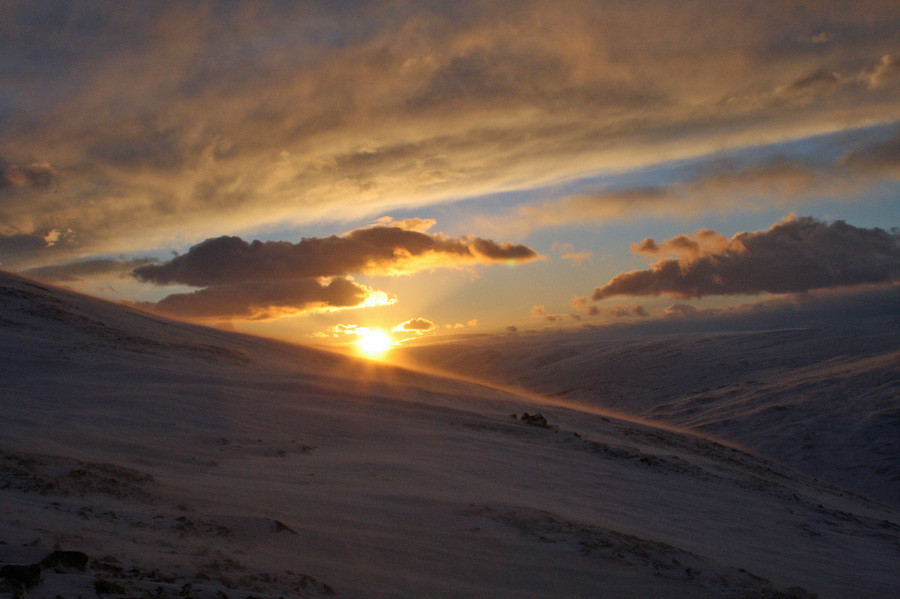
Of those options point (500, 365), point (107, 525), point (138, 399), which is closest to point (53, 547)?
point (107, 525)

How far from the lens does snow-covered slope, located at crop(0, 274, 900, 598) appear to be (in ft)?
12.8

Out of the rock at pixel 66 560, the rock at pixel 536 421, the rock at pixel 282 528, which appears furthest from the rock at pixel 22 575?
the rock at pixel 536 421

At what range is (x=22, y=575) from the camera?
283 cm

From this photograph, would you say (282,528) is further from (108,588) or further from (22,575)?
(22,575)

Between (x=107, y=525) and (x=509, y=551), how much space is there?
308cm

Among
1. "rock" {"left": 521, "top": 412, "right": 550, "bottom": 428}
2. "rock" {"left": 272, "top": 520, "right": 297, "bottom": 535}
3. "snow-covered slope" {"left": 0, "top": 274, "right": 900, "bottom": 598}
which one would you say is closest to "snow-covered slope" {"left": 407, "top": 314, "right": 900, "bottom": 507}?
"snow-covered slope" {"left": 0, "top": 274, "right": 900, "bottom": 598}

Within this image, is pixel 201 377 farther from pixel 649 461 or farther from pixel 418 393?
pixel 649 461

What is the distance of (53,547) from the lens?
346cm

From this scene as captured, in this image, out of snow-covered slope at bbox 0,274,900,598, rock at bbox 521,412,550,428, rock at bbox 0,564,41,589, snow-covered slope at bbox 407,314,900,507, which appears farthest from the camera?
snow-covered slope at bbox 407,314,900,507

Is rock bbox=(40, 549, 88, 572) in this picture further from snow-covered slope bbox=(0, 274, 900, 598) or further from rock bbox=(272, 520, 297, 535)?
rock bbox=(272, 520, 297, 535)

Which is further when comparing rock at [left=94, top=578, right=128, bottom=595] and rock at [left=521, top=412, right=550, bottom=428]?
rock at [left=521, top=412, right=550, bottom=428]

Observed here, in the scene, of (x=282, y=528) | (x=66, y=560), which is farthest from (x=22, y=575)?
(x=282, y=528)

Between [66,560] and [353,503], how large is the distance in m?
2.87

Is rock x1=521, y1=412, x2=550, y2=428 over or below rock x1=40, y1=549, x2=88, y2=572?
below
